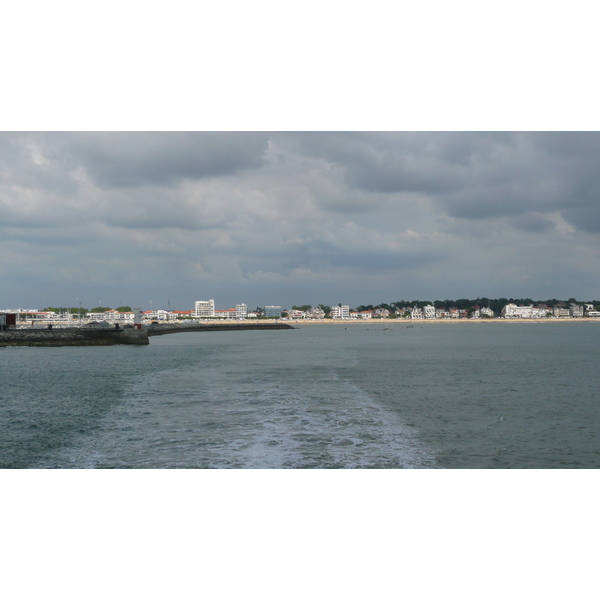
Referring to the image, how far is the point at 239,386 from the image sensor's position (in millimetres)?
18953

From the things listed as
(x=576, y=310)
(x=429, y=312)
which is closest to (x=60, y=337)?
(x=429, y=312)

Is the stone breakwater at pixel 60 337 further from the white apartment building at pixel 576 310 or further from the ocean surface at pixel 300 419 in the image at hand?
the white apartment building at pixel 576 310

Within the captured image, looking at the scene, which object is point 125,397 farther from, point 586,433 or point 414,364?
point 414,364

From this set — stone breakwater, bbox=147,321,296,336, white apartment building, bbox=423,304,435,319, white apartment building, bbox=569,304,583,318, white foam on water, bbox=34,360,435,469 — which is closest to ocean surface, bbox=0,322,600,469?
white foam on water, bbox=34,360,435,469

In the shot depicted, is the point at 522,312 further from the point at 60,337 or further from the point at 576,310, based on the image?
the point at 60,337

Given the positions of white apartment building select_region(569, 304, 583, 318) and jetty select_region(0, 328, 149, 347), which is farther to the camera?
white apartment building select_region(569, 304, 583, 318)

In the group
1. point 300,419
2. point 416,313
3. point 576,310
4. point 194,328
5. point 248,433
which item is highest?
point 576,310

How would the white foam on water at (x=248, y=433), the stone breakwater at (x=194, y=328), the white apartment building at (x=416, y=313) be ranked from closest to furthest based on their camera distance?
the white foam on water at (x=248, y=433) → the stone breakwater at (x=194, y=328) → the white apartment building at (x=416, y=313)

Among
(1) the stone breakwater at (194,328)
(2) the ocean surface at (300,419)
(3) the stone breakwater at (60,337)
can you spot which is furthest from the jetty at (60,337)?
(1) the stone breakwater at (194,328)

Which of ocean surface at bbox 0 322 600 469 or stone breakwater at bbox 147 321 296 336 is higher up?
ocean surface at bbox 0 322 600 469

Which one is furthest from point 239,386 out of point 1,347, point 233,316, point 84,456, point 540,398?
point 233,316

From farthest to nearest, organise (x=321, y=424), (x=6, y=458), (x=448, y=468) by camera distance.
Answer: (x=321, y=424) < (x=6, y=458) < (x=448, y=468)

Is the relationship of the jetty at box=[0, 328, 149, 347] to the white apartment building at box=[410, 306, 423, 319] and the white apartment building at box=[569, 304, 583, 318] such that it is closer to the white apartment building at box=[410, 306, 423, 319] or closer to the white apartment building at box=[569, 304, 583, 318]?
the white apartment building at box=[410, 306, 423, 319]

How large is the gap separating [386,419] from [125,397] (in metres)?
9.49
